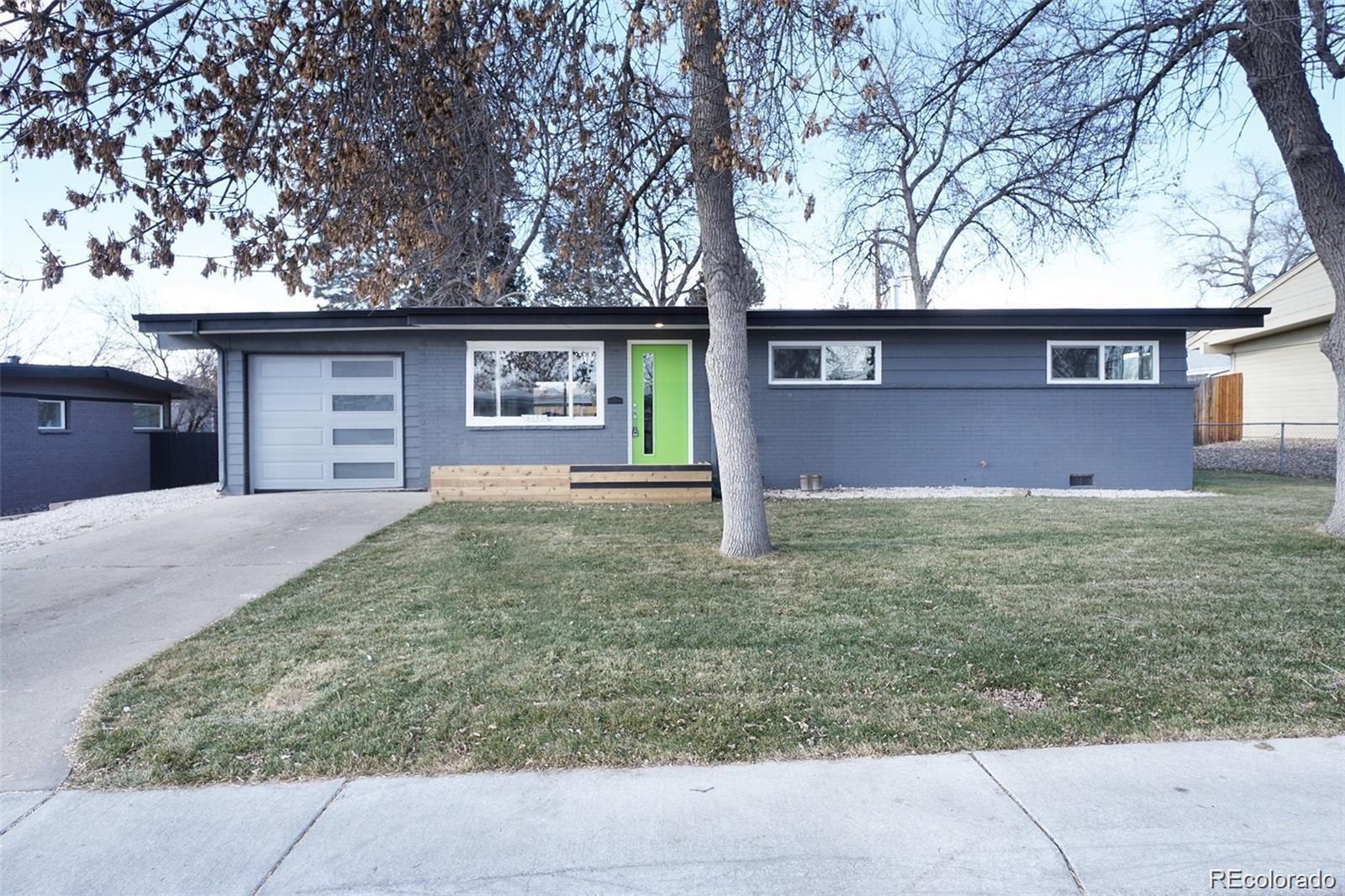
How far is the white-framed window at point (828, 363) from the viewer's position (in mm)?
13211

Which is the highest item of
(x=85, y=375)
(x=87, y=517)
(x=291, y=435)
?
(x=85, y=375)

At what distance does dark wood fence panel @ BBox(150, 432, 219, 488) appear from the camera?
18906 millimetres

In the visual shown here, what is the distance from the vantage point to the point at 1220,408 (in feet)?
83.8

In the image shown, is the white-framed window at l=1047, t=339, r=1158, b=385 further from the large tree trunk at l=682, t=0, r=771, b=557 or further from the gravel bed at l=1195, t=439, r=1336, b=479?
the large tree trunk at l=682, t=0, r=771, b=557

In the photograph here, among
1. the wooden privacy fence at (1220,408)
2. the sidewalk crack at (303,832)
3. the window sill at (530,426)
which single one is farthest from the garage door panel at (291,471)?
the wooden privacy fence at (1220,408)

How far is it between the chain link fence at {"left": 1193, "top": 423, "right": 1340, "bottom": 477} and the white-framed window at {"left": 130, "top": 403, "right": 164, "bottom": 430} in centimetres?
2561

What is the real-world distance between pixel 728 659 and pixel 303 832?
7.57 ft

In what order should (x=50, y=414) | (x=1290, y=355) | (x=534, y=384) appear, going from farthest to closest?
(x=1290, y=355) < (x=50, y=414) < (x=534, y=384)

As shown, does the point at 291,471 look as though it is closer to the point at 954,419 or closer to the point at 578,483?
the point at 578,483

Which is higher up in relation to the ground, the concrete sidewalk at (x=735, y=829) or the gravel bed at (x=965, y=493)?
the gravel bed at (x=965, y=493)

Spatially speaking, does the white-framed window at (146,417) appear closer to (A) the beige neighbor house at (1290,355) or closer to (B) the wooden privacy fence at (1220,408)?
(A) the beige neighbor house at (1290,355)

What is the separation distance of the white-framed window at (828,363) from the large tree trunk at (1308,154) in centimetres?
602

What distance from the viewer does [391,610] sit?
5625mm

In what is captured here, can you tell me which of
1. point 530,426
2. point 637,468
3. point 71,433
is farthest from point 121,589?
point 71,433
